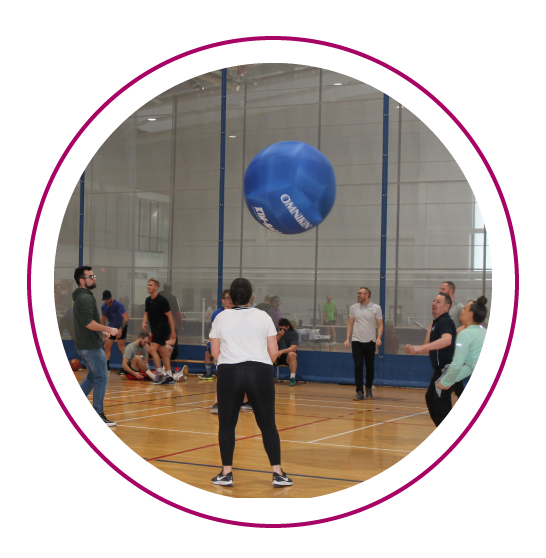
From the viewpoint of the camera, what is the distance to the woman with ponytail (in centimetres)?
547

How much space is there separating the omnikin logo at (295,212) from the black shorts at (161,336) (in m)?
4.68

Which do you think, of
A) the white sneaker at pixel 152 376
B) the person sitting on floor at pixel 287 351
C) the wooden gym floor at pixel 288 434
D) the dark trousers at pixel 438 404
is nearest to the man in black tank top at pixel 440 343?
the dark trousers at pixel 438 404

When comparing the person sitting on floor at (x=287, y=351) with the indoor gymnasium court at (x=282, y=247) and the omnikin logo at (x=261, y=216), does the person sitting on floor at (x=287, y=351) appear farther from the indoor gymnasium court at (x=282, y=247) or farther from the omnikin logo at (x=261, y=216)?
the omnikin logo at (x=261, y=216)

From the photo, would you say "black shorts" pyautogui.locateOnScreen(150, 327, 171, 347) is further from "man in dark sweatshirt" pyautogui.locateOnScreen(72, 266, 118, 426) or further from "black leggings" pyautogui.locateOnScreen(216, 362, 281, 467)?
"black leggings" pyautogui.locateOnScreen(216, 362, 281, 467)

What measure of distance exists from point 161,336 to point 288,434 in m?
4.65

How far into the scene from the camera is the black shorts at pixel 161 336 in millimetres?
11598

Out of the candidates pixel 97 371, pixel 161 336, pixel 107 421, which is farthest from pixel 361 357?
pixel 97 371

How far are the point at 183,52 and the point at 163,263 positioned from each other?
14627 mm

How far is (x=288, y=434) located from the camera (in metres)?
7.50

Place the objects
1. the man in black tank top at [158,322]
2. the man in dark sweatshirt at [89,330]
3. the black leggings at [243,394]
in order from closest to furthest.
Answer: the black leggings at [243,394]
the man in dark sweatshirt at [89,330]
the man in black tank top at [158,322]

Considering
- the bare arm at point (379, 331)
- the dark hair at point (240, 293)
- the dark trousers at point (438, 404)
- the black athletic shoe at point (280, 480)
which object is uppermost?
the dark hair at point (240, 293)

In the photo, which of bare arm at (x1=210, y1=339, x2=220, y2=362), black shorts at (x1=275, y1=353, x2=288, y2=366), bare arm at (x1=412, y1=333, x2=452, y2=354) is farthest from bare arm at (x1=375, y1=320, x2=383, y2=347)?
bare arm at (x1=210, y1=339, x2=220, y2=362)

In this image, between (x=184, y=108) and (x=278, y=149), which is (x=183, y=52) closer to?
(x=278, y=149)

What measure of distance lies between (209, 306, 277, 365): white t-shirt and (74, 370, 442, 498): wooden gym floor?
3.19 feet
